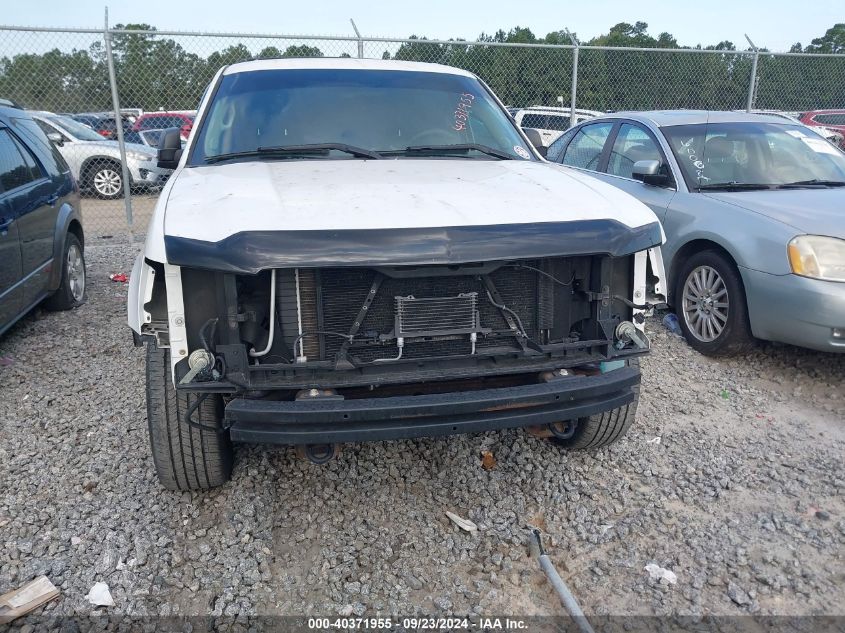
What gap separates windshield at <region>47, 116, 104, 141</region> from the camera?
1281 centimetres

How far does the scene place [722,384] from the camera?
4750 millimetres

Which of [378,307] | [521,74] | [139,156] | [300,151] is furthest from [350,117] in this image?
[139,156]

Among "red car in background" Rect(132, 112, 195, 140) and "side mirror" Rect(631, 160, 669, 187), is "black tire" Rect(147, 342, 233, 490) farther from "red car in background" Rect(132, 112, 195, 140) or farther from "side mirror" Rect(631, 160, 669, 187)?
"red car in background" Rect(132, 112, 195, 140)

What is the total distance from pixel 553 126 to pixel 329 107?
10.5m

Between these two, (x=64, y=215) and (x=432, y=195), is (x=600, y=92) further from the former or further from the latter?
(x=432, y=195)

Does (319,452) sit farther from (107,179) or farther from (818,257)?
(107,179)

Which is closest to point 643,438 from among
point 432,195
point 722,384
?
point 722,384

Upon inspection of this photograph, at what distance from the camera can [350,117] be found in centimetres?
401

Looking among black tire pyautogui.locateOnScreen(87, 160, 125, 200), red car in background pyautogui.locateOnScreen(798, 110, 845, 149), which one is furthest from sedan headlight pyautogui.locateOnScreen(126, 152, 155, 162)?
red car in background pyautogui.locateOnScreen(798, 110, 845, 149)

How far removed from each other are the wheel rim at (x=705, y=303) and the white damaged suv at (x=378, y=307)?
2.13 meters

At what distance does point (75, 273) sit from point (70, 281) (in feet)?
0.58

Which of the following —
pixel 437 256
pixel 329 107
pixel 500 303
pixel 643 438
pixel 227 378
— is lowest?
pixel 643 438

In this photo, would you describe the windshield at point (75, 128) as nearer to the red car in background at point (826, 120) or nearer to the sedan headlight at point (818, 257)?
the sedan headlight at point (818, 257)

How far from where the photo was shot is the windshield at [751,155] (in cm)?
552
